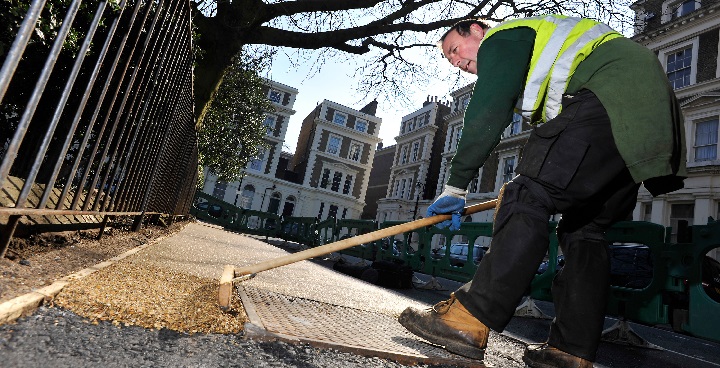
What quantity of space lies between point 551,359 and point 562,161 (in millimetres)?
1048

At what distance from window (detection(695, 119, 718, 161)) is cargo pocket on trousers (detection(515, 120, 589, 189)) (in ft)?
70.0

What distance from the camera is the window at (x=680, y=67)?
63.1 feet

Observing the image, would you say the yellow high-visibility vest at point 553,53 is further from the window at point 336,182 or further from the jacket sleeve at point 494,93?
the window at point 336,182

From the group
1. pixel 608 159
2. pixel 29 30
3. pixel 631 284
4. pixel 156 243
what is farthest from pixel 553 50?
pixel 631 284

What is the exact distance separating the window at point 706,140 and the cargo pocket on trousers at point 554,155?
21341mm

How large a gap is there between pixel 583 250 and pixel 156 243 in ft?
13.5

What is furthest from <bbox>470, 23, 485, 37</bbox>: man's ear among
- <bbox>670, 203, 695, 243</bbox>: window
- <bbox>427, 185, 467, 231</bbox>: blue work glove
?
<bbox>670, 203, 695, 243</bbox>: window

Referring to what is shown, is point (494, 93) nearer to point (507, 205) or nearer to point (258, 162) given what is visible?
point (507, 205)

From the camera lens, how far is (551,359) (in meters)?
1.94

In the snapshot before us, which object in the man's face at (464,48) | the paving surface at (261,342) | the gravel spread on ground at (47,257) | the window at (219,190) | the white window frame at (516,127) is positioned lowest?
the paving surface at (261,342)

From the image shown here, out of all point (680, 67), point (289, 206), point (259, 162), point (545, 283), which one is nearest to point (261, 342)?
point (545, 283)

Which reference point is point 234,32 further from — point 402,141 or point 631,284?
point 402,141

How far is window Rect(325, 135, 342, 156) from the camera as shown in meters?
49.4

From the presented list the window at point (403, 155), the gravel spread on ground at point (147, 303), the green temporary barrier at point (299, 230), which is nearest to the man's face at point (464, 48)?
the gravel spread on ground at point (147, 303)
